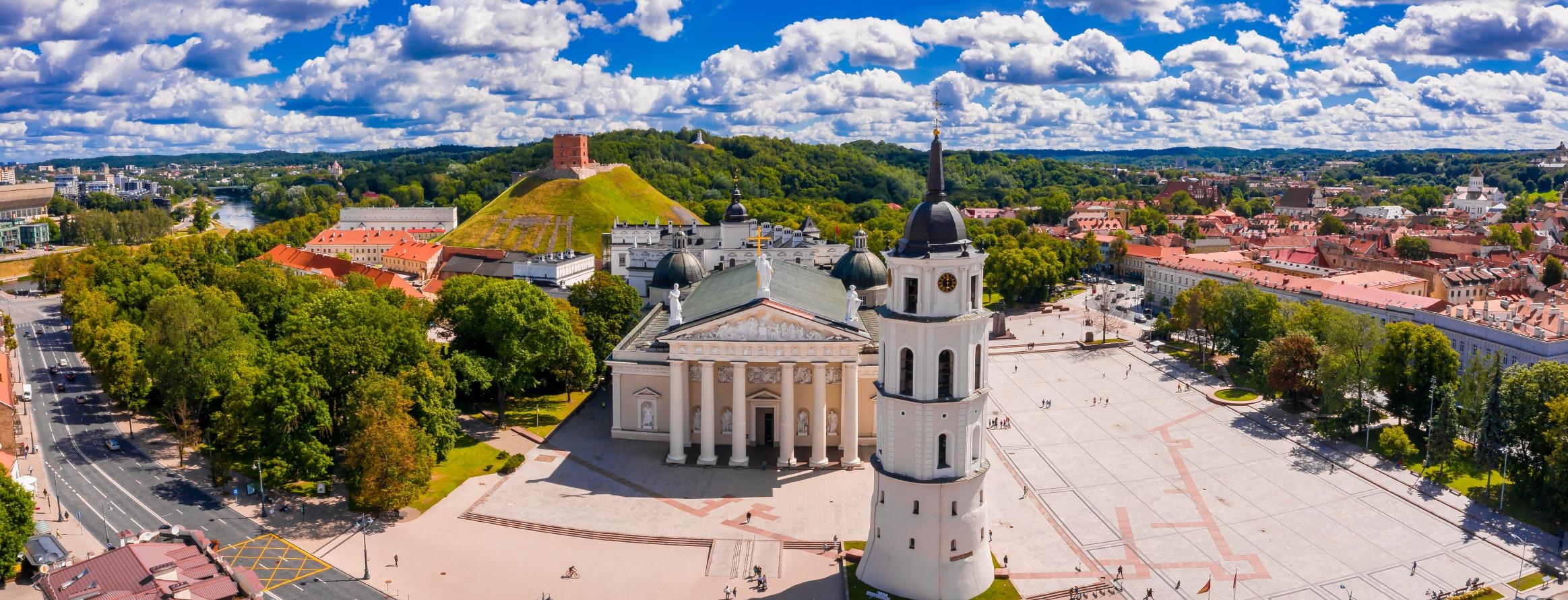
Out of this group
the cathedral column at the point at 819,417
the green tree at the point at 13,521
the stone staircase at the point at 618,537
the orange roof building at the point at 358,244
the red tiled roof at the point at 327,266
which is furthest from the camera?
the orange roof building at the point at 358,244

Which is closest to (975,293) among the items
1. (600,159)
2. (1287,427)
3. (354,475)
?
(354,475)

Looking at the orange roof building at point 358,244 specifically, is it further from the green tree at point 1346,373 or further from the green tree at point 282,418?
the green tree at point 1346,373

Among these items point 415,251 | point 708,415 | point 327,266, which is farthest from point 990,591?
point 415,251

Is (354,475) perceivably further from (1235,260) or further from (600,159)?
(600,159)

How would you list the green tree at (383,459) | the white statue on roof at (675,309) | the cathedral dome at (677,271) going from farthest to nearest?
the cathedral dome at (677,271) < the white statue on roof at (675,309) < the green tree at (383,459)

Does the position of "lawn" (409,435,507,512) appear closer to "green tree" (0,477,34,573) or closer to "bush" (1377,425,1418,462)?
"green tree" (0,477,34,573)

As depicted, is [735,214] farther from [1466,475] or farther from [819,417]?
[1466,475]

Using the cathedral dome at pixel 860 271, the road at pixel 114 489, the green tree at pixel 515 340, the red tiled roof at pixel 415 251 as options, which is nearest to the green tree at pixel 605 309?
the green tree at pixel 515 340
